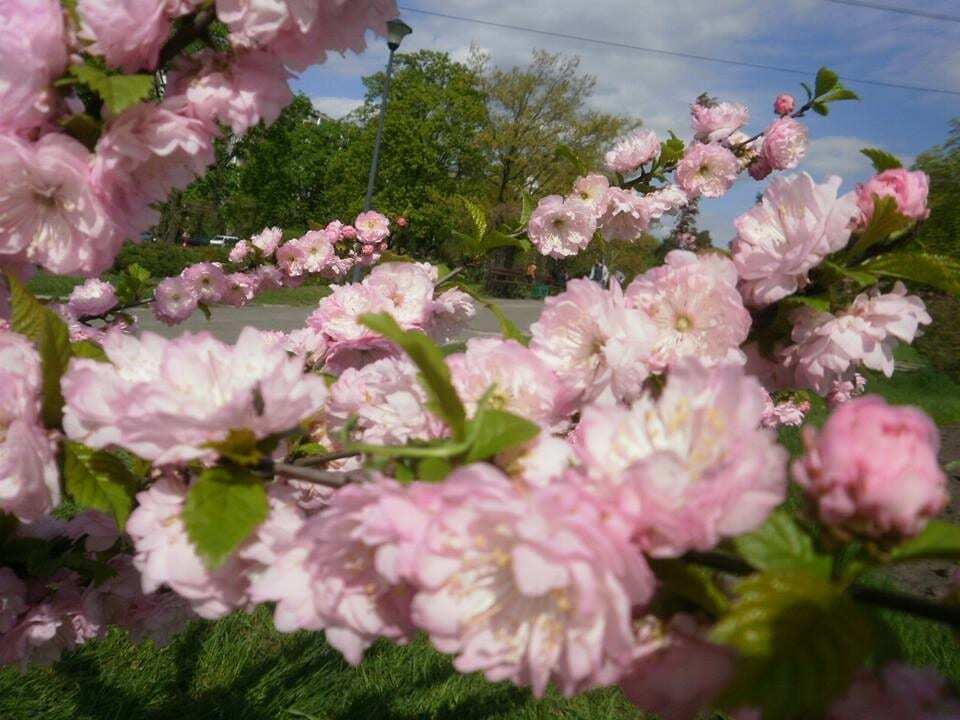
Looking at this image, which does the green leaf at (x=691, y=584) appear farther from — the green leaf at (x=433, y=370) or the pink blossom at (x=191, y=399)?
the pink blossom at (x=191, y=399)

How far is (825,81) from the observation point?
2.06m

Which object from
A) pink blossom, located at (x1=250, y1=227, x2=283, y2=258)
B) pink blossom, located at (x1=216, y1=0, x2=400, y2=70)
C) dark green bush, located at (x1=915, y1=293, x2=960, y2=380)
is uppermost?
pink blossom, located at (x1=216, y1=0, x2=400, y2=70)

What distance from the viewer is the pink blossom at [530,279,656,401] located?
33.4 inches

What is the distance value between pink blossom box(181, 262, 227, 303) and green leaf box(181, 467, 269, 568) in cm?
249

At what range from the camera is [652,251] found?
3059 centimetres

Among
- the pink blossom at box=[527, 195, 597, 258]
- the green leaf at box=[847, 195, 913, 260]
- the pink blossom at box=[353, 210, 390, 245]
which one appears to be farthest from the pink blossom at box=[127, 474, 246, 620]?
the pink blossom at box=[353, 210, 390, 245]

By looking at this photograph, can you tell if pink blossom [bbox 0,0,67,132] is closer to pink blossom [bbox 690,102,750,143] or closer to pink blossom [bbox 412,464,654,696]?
pink blossom [bbox 412,464,654,696]

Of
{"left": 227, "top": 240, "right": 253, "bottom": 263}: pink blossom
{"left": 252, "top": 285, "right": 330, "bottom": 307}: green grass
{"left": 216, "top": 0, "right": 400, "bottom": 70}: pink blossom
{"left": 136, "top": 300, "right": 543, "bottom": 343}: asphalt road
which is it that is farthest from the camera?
{"left": 252, "top": 285, "right": 330, "bottom": 307}: green grass

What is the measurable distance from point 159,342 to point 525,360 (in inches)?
15.9

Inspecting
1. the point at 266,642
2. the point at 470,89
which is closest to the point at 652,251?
the point at 470,89

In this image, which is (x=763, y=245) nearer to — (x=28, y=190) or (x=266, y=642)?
(x=28, y=190)

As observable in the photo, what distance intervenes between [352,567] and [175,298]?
104 inches

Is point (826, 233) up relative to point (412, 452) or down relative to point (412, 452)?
up

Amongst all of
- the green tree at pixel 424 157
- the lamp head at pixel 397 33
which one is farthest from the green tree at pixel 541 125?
the lamp head at pixel 397 33
